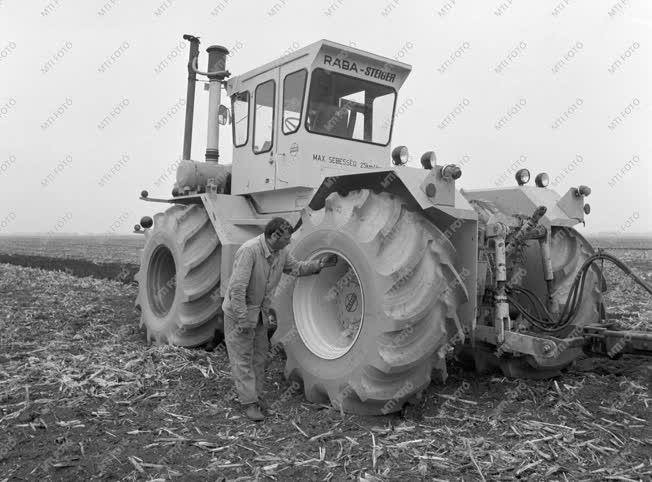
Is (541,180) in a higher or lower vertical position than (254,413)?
higher

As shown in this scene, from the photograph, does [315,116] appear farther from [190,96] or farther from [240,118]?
[190,96]

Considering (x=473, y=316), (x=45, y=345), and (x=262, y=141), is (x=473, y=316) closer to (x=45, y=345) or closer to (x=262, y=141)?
(x=262, y=141)

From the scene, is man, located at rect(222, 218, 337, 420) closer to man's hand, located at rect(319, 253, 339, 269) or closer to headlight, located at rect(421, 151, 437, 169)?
man's hand, located at rect(319, 253, 339, 269)

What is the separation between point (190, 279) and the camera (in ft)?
20.8

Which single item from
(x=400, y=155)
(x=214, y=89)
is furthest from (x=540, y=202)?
(x=214, y=89)

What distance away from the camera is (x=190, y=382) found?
5227mm

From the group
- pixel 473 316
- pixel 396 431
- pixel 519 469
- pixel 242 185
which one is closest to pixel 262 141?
pixel 242 185

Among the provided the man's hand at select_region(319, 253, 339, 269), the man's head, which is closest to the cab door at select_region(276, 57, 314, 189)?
the man's hand at select_region(319, 253, 339, 269)

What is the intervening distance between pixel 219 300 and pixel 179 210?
139 centimetres

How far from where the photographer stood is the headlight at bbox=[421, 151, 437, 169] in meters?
4.70

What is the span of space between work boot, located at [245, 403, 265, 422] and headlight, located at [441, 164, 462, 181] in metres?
2.29

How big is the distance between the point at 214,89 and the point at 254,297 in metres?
3.61

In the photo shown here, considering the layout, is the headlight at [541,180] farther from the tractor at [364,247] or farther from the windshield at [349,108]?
the windshield at [349,108]

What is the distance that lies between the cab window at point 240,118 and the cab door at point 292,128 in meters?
0.76
